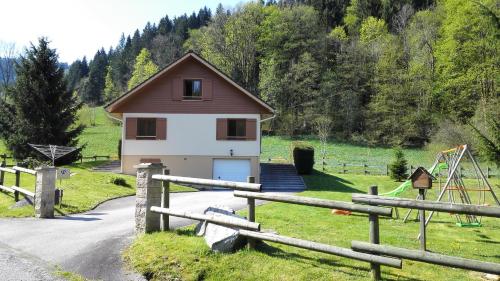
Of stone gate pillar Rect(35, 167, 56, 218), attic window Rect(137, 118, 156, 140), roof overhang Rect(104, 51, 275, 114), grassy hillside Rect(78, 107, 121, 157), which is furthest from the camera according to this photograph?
grassy hillside Rect(78, 107, 121, 157)

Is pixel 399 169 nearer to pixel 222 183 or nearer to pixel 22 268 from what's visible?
pixel 222 183

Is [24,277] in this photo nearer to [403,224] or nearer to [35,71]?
[403,224]

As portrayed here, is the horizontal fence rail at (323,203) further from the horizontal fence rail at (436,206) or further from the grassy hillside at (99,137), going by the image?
the grassy hillside at (99,137)

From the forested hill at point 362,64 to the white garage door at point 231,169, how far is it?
74.2ft

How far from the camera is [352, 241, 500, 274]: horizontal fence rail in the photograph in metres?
4.81

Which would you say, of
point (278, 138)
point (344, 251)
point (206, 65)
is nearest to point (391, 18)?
point (278, 138)

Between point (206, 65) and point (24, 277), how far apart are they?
22.2 meters

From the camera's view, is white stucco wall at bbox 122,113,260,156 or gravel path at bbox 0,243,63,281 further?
white stucco wall at bbox 122,113,260,156

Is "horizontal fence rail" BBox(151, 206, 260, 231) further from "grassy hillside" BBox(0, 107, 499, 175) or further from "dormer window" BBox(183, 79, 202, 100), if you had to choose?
"grassy hillside" BBox(0, 107, 499, 175)

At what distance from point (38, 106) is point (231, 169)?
1549 cm

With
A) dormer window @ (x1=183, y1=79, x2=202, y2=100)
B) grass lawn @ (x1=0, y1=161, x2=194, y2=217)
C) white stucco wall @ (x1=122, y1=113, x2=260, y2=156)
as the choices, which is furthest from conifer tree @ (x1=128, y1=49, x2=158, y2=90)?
grass lawn @ (x1=0, y1=161, x2=194, y2=217)

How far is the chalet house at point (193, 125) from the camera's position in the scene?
1080 inches

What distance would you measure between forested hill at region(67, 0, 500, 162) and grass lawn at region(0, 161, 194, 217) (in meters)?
22.6

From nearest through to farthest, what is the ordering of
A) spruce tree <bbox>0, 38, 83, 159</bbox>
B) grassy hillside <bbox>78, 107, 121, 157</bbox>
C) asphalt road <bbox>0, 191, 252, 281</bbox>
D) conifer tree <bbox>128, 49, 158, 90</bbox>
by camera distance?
asphalt road <bbox>0, 191, 252, 281</bbox>
spruce tree <bbox>0, 38, 83, 159</bbox>
grassy hillside <bbox>78, 107, 121, 157</bbox>
conifer tree <bbox>128, 49, 158, 90</bbox>
